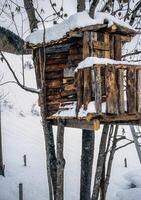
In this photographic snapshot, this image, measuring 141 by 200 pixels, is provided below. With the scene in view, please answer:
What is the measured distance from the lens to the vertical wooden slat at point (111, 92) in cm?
728

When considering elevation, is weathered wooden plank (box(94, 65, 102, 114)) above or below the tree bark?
below

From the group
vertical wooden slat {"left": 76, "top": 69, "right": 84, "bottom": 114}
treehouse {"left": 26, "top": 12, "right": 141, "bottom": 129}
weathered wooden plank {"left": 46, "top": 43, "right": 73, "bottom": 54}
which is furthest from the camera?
weathered wooden plank {"left": 46, "top": 43, "right": 73, "bottom": 54}

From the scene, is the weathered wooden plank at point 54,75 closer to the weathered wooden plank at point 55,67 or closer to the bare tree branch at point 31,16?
the weathered wooden plank at point 55,67

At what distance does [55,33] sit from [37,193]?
411 inches

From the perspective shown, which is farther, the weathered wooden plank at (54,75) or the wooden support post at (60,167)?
the weathered wooden plank at (54,75)

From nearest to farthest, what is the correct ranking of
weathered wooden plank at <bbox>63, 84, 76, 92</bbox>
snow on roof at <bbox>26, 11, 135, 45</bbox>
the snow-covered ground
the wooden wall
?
snow on roof at <bbox>26, 11, 135, 45</bbox>
the wooden wall
weathered wooden plank at <bbox>63, 84, 76, 92</bbox>
the snow-covered ground

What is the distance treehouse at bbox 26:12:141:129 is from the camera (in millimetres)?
7355

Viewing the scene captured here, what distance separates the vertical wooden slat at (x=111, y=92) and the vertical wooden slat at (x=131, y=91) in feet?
1.16

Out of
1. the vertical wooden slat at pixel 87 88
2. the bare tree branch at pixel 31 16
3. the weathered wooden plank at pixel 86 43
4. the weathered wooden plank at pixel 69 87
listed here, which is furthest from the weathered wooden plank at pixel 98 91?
the bare tree branch at pixel 31 16

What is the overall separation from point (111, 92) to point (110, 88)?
78 mm

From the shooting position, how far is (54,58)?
31.6 feet

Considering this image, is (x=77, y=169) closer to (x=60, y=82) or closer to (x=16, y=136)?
(x=16, y=136)

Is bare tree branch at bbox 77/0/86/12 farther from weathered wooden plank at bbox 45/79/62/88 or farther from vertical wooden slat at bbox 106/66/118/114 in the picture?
vertical wooden slat at bbox 106/66/118/114

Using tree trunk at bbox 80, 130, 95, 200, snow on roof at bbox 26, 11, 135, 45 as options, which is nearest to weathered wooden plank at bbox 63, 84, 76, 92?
snow on roof at bbox 26, 11, 135, 45
